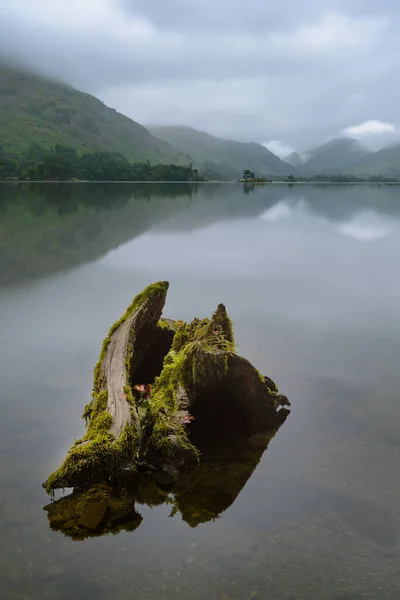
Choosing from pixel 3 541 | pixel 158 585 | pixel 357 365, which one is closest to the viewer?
pixel 158 585

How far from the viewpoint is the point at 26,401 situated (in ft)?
53.9

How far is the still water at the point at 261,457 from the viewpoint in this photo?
384 inches

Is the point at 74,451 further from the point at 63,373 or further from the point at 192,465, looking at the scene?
the point at 63,373

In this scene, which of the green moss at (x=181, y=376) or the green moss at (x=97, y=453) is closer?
the green moss at (x=97, y=453)

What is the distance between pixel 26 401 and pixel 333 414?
852 centimetres

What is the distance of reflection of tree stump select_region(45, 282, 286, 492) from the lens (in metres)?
12.1

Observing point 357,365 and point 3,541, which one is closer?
point 3,541

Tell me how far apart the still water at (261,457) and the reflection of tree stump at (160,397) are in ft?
3.52

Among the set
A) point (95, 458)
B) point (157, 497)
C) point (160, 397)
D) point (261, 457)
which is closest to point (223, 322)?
point (160, 397)

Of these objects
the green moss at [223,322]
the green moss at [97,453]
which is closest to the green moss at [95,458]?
the green moss at [97,453]

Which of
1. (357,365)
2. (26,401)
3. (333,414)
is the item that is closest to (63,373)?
(26,401)

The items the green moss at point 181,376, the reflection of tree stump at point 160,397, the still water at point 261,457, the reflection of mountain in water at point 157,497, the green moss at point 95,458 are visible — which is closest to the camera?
the still water at point 261,457

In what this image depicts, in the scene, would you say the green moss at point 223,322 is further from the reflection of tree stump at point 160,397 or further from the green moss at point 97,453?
the green moss at point 97,453

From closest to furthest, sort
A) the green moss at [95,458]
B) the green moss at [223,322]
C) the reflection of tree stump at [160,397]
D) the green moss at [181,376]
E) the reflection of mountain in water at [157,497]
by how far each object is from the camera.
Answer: the reflection of mountain in water at [157,497], the green moss at [95,458], the reflection of tree stump at [160,397], the green moss at [181,376], the green moss at [223,322]
